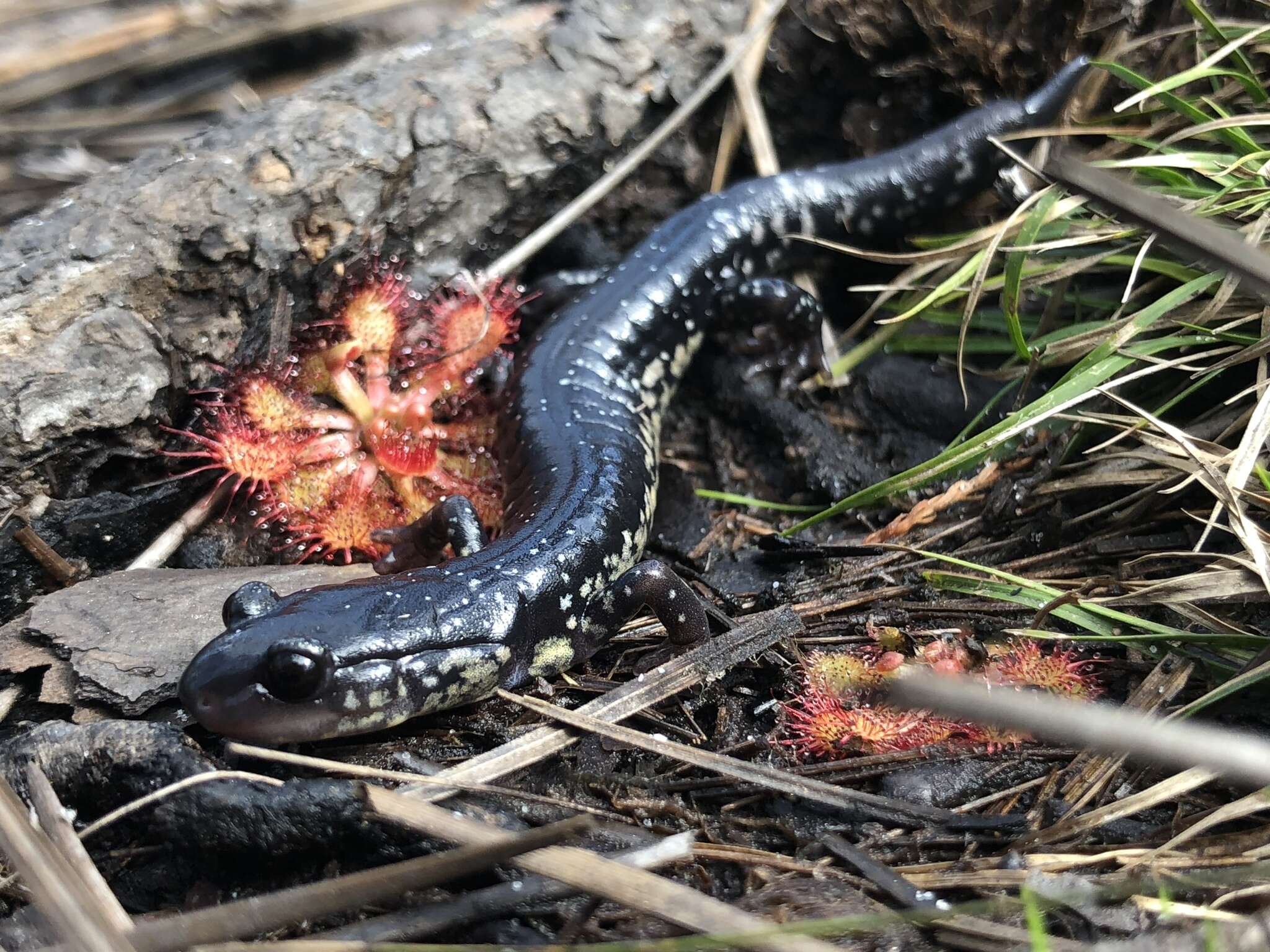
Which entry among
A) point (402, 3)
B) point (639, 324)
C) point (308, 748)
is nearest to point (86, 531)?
point (308, 748)

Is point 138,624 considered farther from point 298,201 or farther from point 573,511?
point 298,201

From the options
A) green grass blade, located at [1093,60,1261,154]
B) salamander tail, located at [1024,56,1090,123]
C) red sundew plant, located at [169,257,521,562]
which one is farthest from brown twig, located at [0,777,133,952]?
salamander tail, located at [1024,56,1090,123]

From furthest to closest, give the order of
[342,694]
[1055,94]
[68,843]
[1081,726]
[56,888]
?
[1055,94]
[342,694]
[68,843]
[56,888]
[1081,726]

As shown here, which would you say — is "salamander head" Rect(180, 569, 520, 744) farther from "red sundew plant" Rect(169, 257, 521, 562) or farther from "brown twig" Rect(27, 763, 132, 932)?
"red sundew plant" Rect(169, 257, 521, 562)

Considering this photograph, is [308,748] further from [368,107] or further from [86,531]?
[368,107]

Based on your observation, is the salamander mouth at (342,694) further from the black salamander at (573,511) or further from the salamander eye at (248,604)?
the salamander eye at (248,604)

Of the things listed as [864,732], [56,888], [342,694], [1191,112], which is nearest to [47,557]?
[342,694]
